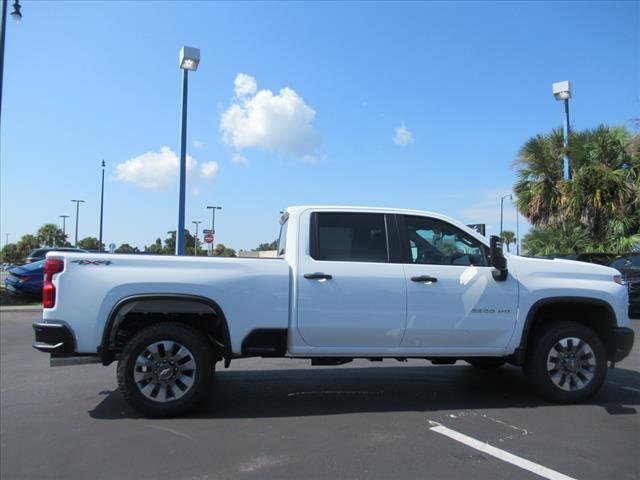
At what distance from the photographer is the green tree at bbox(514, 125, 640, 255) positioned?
18250mm

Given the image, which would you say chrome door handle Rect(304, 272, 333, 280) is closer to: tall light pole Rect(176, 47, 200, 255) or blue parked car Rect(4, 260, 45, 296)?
tall light pole Rect(176, 47, 200, 255)

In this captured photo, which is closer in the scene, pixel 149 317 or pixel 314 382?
pixel 149 317

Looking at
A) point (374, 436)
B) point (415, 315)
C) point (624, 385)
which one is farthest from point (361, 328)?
point (624, 385)

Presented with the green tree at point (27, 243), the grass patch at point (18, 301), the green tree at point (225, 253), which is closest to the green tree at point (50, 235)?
the green tree at point (27, 243)

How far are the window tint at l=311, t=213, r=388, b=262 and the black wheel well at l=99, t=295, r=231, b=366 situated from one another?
3.84ft

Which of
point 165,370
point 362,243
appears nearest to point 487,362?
point 362,243

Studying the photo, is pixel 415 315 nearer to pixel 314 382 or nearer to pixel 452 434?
pixel 452 434

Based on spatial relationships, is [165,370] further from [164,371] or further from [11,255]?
[11,255]

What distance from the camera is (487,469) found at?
3.81 metres

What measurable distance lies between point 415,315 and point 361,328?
1.84 ft

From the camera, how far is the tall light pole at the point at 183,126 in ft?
55.5

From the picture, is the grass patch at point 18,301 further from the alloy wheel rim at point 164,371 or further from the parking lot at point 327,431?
the alloy wheel rim at point 164,371

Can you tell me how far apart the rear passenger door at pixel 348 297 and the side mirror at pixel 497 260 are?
95 centimetres

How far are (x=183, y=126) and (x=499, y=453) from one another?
1566 centimetres
